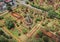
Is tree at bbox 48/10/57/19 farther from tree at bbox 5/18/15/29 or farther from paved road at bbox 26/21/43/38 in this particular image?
tree at bbox 5/18/15/29

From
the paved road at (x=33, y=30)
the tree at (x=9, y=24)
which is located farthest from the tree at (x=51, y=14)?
the tree at (x=9, y=24)

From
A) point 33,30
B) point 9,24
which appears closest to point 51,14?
point 33,30

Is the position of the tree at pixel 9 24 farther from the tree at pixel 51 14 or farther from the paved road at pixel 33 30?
the tree at pixel 51 14

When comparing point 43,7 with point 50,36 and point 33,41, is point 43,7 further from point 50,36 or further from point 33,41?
point 33,41

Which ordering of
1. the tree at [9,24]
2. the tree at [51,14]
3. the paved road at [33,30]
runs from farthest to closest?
the tree at [51,14], the tree at [9,24], the paved road at [33,30]

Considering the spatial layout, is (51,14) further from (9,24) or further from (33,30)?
(9,24)

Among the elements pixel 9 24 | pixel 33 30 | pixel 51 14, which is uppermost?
pixel 51 14

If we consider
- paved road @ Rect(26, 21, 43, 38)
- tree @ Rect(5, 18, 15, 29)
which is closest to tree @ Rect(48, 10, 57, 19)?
paved road @ Rect(26, 21, 43, 38)

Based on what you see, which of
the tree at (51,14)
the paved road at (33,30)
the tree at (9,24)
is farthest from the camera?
the tree at (51,14)

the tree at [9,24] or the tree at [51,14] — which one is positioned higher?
the tree at [51,14]

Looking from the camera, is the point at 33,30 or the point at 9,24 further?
the point at 9,24

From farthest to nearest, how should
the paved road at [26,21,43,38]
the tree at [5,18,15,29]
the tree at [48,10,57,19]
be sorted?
the tree at [48,10,57,19]
the tree at [5,18,15,29]
the paved road at [26,21,43,38]
